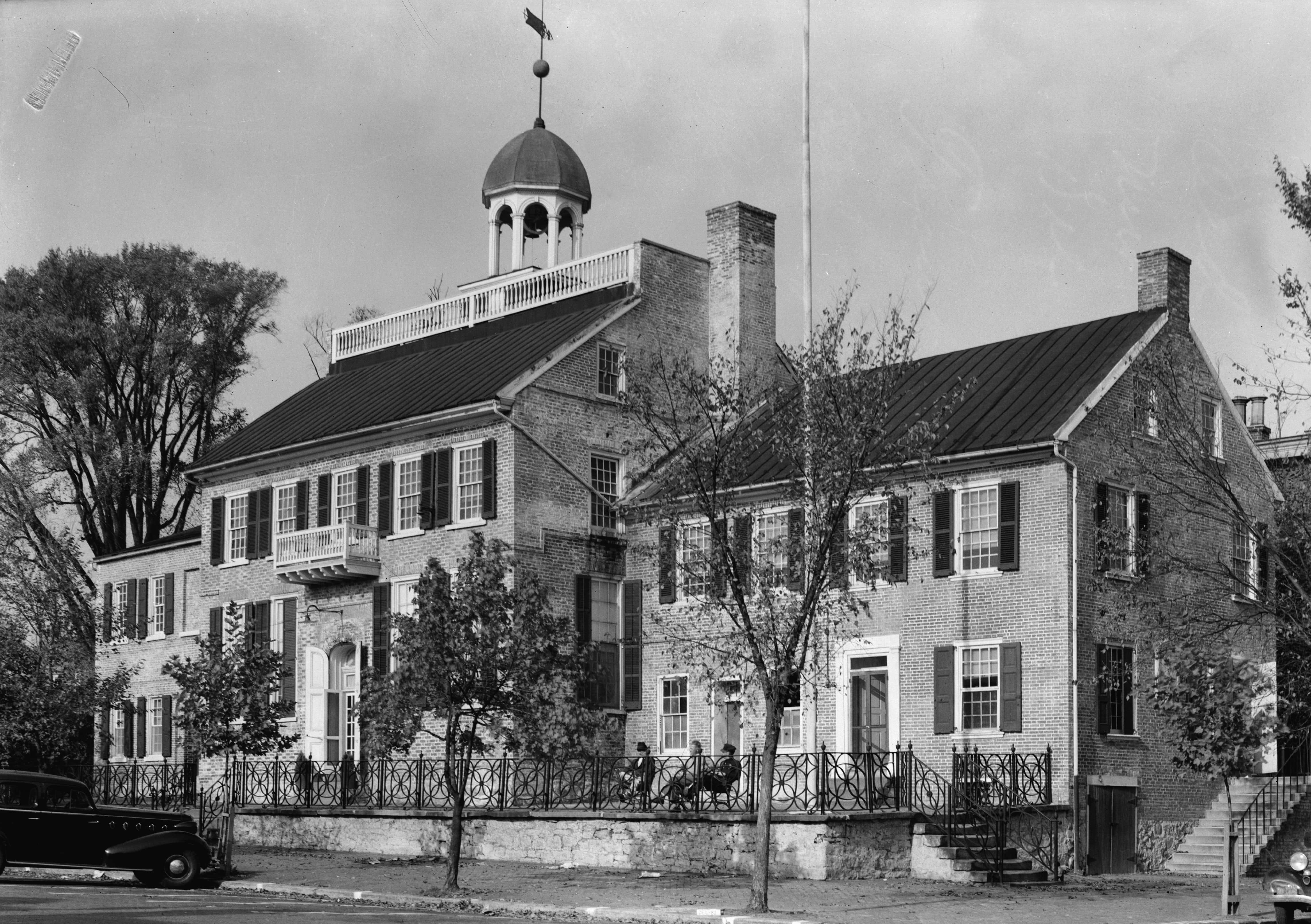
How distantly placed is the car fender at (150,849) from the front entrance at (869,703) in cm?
1255

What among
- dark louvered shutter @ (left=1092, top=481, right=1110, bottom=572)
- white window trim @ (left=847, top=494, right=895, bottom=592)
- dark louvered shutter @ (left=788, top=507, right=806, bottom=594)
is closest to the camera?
dark louvered shutter @ (left=788, top=507, right=806, bottom=594)

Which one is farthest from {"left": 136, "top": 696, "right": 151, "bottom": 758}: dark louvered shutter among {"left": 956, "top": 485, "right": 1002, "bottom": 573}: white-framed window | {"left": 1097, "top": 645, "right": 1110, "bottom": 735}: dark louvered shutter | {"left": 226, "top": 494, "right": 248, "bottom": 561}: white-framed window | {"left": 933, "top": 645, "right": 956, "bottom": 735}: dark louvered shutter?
{"left": 1097, "top": 645, "right": 1110, "bottom": 735}: dark louvered shutter

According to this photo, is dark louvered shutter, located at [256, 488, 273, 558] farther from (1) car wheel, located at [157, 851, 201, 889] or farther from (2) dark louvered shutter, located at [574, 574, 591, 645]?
(1) car wheel, located at [157, 851, 201, 889]

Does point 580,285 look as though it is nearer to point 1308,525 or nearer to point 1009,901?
point 1308,525

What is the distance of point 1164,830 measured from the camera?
31.8 meters

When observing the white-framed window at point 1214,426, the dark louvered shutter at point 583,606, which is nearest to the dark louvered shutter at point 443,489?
the dark louvered shutter at point 583,606

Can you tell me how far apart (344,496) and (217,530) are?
15.7 ft

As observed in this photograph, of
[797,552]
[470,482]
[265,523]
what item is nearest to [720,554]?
[797,552]

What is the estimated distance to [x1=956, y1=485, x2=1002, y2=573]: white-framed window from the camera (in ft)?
104

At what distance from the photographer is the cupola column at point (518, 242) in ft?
147

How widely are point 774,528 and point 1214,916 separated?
13.9m

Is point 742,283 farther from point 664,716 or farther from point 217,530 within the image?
point 217,530

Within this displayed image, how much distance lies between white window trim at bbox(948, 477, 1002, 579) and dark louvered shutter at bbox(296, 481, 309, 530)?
15.8m

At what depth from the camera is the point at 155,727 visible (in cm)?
4747
